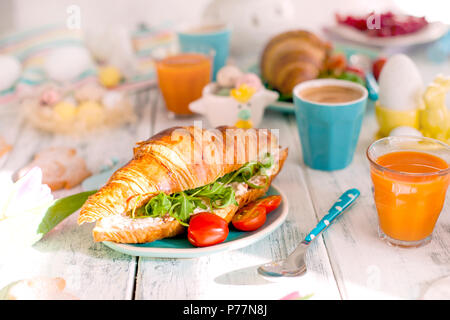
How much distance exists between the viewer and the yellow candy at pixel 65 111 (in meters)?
1.70

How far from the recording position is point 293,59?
5.75 feet

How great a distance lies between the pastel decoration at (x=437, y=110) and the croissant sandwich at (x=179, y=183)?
49cm

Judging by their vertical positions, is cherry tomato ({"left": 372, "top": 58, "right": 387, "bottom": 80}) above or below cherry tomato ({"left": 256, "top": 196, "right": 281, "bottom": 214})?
above

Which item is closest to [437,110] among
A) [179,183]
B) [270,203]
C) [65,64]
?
[270,203]

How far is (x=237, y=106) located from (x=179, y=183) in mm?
538

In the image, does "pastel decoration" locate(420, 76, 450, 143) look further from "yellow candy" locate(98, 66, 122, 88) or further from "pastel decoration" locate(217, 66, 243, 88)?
"yellow candy" locate(98, 66, 122, 88)

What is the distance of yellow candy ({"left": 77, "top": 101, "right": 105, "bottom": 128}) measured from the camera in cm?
171

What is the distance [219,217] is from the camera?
3.53 ft

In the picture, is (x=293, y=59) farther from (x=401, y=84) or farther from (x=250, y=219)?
(x=250, y=219)

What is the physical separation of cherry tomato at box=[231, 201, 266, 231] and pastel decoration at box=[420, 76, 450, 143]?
0.61 meters

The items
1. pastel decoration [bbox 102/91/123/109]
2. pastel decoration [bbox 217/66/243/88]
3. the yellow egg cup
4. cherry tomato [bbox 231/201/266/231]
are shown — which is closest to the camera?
cherry tomato [bbox 231/201/266/231]

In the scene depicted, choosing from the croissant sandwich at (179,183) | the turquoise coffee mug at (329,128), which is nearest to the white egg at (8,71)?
the croissant sandwich at (179,183)

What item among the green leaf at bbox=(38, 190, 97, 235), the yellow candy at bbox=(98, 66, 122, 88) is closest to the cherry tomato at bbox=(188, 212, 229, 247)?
the green leaf at bbox=(38, 190, 97, 235)

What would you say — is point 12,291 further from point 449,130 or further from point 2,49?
point 2,49
